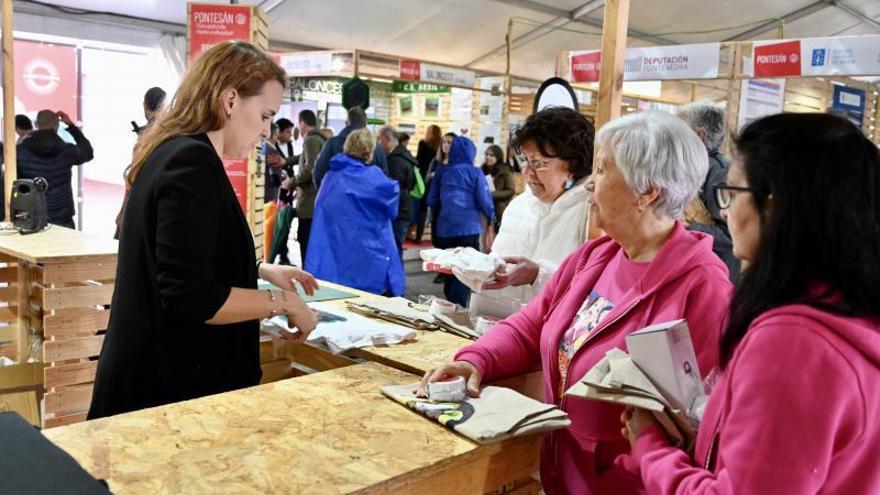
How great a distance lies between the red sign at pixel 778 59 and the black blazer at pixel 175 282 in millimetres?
5687

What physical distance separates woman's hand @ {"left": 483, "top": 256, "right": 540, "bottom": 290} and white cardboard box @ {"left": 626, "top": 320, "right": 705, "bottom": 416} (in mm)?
1024

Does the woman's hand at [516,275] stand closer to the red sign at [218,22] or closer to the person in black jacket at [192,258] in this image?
the person in black jacket at [192,258]

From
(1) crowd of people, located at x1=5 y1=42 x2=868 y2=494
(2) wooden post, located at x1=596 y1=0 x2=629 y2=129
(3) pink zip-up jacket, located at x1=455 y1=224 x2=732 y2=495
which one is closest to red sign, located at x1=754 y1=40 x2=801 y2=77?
(2) wooden post, located at x1=596 y1=0 x2=629 y2=129

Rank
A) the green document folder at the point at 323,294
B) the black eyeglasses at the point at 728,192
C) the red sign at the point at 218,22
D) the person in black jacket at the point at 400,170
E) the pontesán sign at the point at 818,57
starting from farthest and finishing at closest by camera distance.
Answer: the person in black jacket at the point at 400,170 → the pontesán sign at the point at 818,57 → the red sign at the point at 218,22 → the green document folder at the point at 323,294 → the black eyeglasses at the point at 728,192

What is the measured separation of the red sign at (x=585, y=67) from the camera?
6223mm

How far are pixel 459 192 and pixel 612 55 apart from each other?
429 cm

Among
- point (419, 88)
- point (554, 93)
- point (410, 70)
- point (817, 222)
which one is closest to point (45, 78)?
point (410, 70)

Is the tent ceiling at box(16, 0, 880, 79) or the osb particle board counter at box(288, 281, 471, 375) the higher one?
the tent ceiling at box(16, 0, 880, 79)

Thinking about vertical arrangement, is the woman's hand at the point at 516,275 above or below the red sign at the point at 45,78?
below

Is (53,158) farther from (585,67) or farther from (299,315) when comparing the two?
(299,315)

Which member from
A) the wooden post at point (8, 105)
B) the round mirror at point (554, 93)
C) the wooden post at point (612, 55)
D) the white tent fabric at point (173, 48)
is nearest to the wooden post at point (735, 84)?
the round mirror at point (554, 93)

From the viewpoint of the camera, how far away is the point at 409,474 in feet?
4.19

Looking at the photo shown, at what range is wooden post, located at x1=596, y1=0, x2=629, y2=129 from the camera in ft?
8.45

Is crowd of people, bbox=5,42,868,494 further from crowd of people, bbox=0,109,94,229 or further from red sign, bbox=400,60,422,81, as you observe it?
red sign, bbox=400,60,422,81
